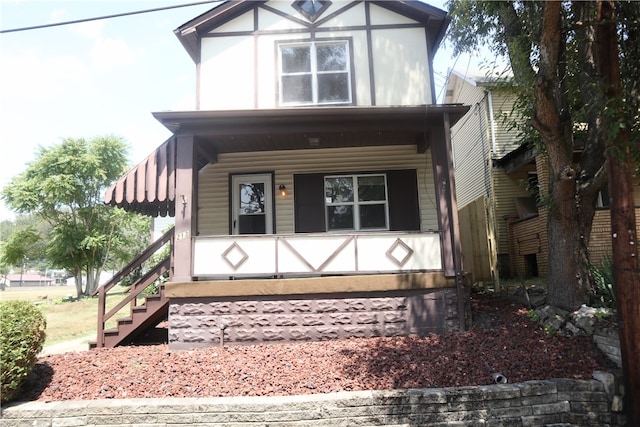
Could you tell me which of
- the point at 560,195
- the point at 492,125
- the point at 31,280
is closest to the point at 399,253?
the point at 560,195

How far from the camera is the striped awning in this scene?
773cm

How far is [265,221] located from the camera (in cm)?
980

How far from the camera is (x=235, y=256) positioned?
24.3ft

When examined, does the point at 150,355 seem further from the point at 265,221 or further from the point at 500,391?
the point at 500,391

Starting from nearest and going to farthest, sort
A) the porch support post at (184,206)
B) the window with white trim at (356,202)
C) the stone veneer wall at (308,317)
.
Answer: the stone veneer wall at (308,317) < the porch support post at (184,206) < the window with white trim at (356,202)

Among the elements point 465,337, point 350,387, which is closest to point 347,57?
point 465,337

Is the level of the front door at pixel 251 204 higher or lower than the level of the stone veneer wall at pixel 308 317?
higher

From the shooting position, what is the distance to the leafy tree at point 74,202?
19219 millimetres

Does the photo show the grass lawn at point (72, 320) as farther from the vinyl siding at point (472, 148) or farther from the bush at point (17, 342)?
the vinyl siding at point (472, 148)

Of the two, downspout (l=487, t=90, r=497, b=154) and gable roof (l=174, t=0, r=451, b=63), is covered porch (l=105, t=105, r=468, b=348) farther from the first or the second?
downspout (l=487, t=90, r=497, b=154)

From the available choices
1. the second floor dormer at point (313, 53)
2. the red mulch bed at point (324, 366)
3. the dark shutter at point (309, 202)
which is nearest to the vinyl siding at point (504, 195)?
the second floor dormer at point (313, 53)

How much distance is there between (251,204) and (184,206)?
261cm

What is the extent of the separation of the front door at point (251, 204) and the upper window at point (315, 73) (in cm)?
195

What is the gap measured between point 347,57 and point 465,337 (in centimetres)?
627
